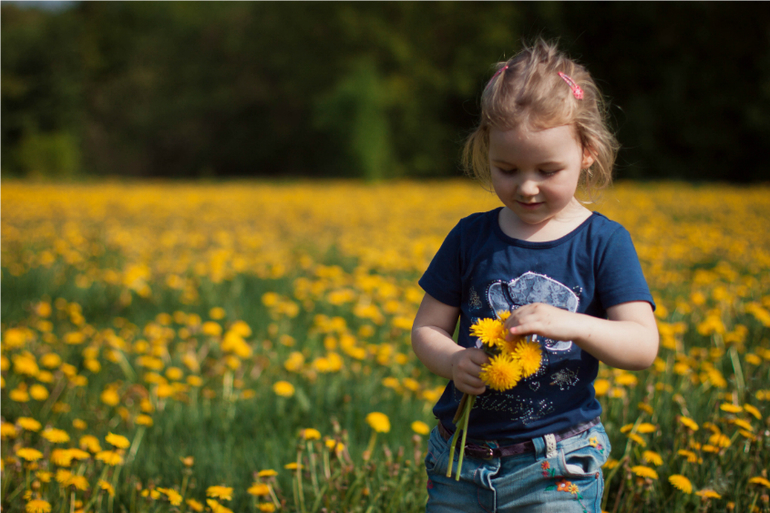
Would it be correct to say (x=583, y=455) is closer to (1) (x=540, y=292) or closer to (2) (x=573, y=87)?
(1) (x=540, y=292)

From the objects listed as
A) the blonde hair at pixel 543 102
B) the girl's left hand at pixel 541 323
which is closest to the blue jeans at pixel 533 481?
the girl's left hand at pixel 541 323

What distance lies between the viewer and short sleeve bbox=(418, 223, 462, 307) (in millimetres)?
1357

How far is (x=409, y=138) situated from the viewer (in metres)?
26.9

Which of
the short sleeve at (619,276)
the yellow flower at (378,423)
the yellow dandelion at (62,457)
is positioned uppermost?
the short sleeve at (619,276)

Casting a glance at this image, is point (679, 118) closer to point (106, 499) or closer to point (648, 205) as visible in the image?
point (648, 205)

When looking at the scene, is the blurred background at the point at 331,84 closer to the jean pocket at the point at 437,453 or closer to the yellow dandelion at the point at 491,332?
the jean pocket at the point at 437,453

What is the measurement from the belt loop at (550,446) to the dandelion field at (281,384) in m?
0.46

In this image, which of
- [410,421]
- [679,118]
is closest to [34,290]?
[410,421]

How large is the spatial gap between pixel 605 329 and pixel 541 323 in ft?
0.55

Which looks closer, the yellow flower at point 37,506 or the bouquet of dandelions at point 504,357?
the bouquet of dandelions at point 504,357

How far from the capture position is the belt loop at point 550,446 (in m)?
1.23

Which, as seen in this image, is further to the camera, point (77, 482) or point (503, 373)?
point (77, 482)

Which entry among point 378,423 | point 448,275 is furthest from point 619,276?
point 378,423

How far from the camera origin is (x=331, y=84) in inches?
1077
